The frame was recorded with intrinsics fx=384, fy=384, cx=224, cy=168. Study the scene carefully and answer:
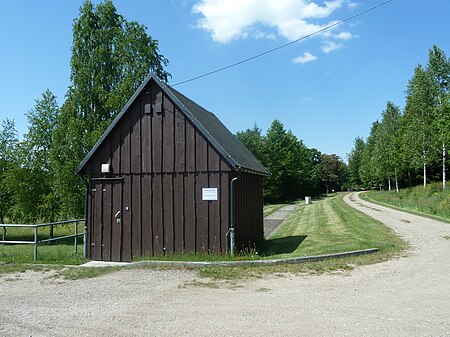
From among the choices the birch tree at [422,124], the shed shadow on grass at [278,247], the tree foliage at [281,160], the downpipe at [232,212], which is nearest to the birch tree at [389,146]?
the birch tree at [422,124]

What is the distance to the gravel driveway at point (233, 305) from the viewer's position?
554cm

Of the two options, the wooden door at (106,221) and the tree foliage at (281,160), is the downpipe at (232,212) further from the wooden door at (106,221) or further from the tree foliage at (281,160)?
the tree foliage at (281,160)

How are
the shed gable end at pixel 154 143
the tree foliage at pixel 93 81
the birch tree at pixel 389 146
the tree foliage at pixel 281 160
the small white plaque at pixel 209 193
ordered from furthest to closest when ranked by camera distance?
the tree foliage at pixel 281 160 → the birch tree at pixel 389 146 → the tree foliage at pixel 93 81 → the shed gable end at pixel 154 143 → the small white plaque at pixel 209 193

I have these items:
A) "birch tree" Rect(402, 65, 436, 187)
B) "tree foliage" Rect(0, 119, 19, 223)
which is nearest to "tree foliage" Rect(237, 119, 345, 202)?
"birch tree" Rect(402, 65, 436, 187)

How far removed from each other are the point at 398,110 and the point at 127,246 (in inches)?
2547

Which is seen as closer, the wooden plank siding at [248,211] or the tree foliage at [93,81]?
the wooden plank siding at [248,211]

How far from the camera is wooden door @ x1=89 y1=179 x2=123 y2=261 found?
1226cm

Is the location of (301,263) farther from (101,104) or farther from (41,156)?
(41,156)

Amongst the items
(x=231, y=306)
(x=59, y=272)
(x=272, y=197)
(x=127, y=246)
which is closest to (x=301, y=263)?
(x=231, y=306)

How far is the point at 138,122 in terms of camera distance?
12336mm

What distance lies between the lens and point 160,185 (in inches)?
473

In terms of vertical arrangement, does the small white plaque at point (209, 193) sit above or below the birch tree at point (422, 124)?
below

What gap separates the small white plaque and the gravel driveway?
2.51 m

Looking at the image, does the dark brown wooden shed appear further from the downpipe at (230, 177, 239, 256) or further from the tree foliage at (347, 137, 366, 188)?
the tree foliage at (347, 137, 366, 188)
